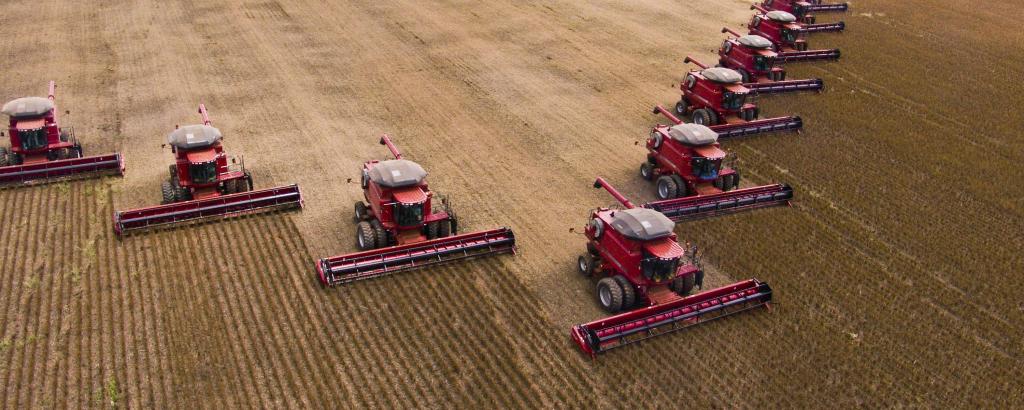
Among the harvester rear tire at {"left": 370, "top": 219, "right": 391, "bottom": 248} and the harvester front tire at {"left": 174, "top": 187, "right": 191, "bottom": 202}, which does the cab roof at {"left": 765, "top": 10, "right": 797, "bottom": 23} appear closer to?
the harvester rear tire at {"left": 370, "top": 219, "right": 391, "bottom": 248}

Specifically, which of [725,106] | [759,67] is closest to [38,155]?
[725,106]

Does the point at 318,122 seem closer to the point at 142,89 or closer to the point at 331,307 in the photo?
the point at 142,89

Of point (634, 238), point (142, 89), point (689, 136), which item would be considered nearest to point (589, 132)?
point (689, 136)

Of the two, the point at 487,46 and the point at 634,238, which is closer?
the point at 634,238

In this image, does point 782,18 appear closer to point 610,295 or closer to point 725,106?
point 725,106

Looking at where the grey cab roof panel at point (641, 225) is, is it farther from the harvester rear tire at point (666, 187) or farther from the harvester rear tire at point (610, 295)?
the harvester rear tire at point (666, 187)

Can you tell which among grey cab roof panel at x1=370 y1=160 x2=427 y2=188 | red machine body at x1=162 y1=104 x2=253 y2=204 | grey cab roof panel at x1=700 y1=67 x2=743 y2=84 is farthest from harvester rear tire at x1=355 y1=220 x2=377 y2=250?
grey cab roof panel at x1=700 y1=67 x2=743 y2=84
